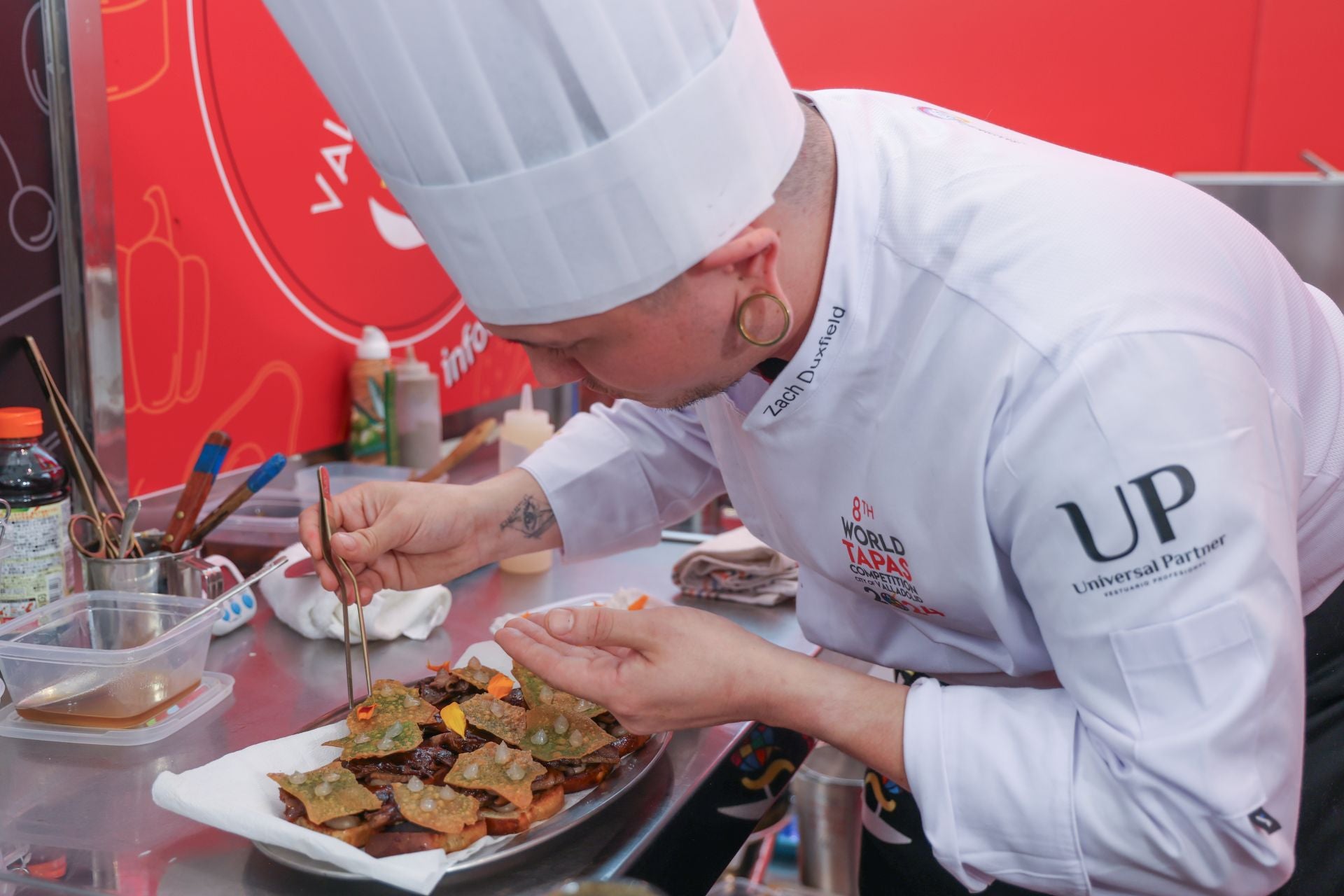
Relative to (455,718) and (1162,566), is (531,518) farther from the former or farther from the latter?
(1162,566)

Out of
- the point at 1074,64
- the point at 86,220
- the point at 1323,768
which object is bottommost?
the point at 1323,768

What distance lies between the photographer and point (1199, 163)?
4816 mm

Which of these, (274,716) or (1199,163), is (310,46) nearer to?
(274,716)

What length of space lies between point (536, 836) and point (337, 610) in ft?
2.27

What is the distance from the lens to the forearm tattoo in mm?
1616

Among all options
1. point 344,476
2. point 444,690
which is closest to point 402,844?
point 444,690

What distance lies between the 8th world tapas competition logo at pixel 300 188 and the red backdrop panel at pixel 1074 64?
3.02 m

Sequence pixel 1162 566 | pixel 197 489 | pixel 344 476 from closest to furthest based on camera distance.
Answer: pixel 1162 566 → pixel 197 489 → pixel 344 476

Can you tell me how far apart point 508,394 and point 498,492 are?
69.4 inches

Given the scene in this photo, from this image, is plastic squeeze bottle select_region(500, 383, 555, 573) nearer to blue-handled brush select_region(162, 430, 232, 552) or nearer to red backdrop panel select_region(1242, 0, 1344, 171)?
blue-handled brush select_region(162, 430, 232, 552)

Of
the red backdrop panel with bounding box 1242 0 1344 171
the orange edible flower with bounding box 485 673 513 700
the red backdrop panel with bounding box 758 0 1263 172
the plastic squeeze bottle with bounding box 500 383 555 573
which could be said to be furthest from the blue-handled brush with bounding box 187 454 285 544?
the red backdrop panel with bounding box 1242 0 1344 171

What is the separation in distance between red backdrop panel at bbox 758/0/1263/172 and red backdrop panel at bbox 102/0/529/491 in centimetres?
310

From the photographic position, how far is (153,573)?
1.50 metres

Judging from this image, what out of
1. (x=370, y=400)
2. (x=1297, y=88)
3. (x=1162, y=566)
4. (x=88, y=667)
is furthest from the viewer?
(x=1297, y=88)
